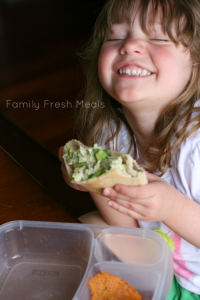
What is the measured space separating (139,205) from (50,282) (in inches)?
14.2

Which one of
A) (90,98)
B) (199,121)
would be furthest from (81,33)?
(199,121)

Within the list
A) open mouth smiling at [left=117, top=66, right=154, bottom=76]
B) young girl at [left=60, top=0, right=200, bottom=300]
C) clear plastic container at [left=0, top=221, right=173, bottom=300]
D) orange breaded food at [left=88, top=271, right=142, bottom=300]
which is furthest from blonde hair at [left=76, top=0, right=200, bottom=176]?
orange breaded food at [left=88, top=271, right=142, bottom=300]

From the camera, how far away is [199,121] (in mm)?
1218

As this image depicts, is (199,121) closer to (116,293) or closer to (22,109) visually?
(116,293)

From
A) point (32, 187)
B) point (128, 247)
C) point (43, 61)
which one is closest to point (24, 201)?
point (32, 187)

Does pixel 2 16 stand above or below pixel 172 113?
above

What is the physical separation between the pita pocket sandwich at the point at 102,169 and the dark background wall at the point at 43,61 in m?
0.80

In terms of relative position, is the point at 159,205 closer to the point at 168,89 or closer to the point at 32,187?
the point at 168,89

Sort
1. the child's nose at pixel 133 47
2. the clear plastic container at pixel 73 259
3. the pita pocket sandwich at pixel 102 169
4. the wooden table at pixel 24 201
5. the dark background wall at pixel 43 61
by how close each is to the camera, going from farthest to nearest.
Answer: the dark background wall at pixel 43 61
the wooden table at pixel 24 201
the child's nose at pixel 133 47
the clear plastic container at pixel 73 259
the pita pocket sandwich at pixel 102 169

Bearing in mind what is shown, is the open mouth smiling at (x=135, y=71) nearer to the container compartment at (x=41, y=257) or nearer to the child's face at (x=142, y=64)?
the child's face at (x=142, y=64)

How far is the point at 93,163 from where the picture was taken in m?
0.94

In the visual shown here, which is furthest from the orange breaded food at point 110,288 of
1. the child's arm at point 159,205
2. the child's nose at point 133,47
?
the child's nose at point 133,47

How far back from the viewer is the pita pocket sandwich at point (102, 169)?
0.87 m

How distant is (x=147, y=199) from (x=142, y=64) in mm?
473
